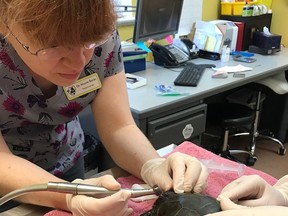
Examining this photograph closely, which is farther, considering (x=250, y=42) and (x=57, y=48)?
(x=250, y=42)

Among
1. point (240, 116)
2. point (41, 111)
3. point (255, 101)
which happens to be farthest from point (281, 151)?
point (41, 111)

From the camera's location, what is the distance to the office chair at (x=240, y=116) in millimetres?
2598

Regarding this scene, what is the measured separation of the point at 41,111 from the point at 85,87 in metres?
0.15

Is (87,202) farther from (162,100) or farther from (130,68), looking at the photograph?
(130,68)

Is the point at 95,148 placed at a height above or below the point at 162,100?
below

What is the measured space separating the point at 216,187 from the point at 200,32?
6.91 ft

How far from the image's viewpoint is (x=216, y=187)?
104 centimetres

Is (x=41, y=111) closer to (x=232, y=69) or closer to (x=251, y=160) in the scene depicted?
(x=232, y=69)

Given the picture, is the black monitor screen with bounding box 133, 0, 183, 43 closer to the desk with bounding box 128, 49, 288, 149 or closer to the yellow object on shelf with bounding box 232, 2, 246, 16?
the desk with bounding box 128, 49, 288, 149

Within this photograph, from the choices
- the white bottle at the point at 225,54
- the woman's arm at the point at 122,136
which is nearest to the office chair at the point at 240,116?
the white bottle at the point at 225,54

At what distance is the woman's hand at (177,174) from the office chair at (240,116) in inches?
64.3

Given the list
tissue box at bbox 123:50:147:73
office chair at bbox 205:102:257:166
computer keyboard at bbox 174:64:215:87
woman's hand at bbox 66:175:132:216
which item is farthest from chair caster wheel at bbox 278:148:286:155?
woman's hand at bbox 66:175:132:216

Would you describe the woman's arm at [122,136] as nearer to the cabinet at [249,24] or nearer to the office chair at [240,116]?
the office chair at [240,116]

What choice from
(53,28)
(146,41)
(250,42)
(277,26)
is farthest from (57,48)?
(277,26)
